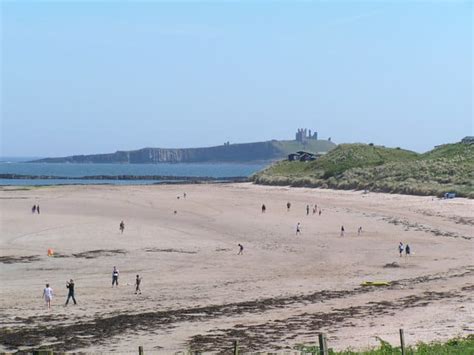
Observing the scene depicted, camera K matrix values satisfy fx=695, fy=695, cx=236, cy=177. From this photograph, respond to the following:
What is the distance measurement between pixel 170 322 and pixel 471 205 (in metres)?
40.3

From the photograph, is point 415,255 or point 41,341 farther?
point 415,255

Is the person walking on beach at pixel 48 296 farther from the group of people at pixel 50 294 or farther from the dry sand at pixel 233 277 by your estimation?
the dry sand at pixel 233 277

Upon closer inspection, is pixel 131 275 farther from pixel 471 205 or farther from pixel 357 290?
pixel 471 205

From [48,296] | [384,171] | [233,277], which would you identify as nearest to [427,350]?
[48,296]

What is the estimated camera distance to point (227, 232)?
44875 millimetres

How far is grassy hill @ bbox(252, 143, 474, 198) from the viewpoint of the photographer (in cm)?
7100

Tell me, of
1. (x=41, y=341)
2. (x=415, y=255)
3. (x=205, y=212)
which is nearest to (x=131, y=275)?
(x=41, y=341)

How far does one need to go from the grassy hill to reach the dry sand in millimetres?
12544

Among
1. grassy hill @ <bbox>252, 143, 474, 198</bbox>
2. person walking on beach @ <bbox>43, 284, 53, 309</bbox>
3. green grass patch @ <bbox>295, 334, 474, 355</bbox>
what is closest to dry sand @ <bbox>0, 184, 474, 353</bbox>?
person walking on beach @ <bbox>43, 284, 53, 309</bbox>

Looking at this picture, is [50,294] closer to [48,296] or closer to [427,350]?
[48,296]

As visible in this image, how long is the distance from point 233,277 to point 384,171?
56731 millimetres

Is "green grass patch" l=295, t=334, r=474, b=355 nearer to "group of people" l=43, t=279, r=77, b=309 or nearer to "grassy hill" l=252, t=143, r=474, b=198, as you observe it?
"group of people" l=43, t=279, r=77, b=309

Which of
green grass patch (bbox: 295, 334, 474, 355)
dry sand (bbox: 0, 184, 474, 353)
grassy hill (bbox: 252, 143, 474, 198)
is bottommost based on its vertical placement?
dry sand (bbox: 0, 184, 474, 353)

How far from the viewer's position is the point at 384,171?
272 feet
